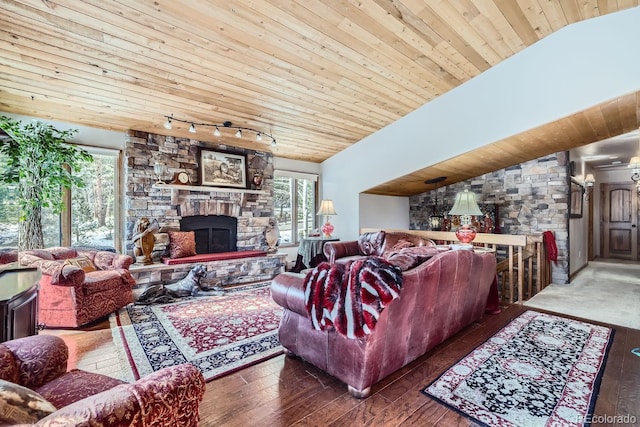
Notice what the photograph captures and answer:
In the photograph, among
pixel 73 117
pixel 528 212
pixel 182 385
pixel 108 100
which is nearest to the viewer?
pixel 182 385

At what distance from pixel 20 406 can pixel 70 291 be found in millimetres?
2882

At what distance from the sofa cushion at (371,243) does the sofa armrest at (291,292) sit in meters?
2.82

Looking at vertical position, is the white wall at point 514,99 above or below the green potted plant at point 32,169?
above

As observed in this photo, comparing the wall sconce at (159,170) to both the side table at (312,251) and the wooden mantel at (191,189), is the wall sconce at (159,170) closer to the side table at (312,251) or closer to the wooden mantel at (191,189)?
the wooden mantel at (191,189)

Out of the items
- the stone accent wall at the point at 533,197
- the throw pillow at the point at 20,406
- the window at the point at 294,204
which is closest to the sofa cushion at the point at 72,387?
the throw pillow at the point at 20,406

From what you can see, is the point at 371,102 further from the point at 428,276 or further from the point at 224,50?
the point at 428,276

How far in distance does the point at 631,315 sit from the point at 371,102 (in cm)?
413

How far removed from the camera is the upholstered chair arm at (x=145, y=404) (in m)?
0.75

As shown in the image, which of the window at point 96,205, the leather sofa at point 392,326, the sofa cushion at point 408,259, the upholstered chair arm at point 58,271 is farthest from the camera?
the window at point 96,205

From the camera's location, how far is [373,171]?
5.74 metres

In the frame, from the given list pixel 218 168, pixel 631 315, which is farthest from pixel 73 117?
→ pixel 631 315

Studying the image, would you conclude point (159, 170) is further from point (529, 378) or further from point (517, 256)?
point (517, 256)

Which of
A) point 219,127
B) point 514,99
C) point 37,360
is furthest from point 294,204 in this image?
point 37,360

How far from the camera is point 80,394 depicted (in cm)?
117
